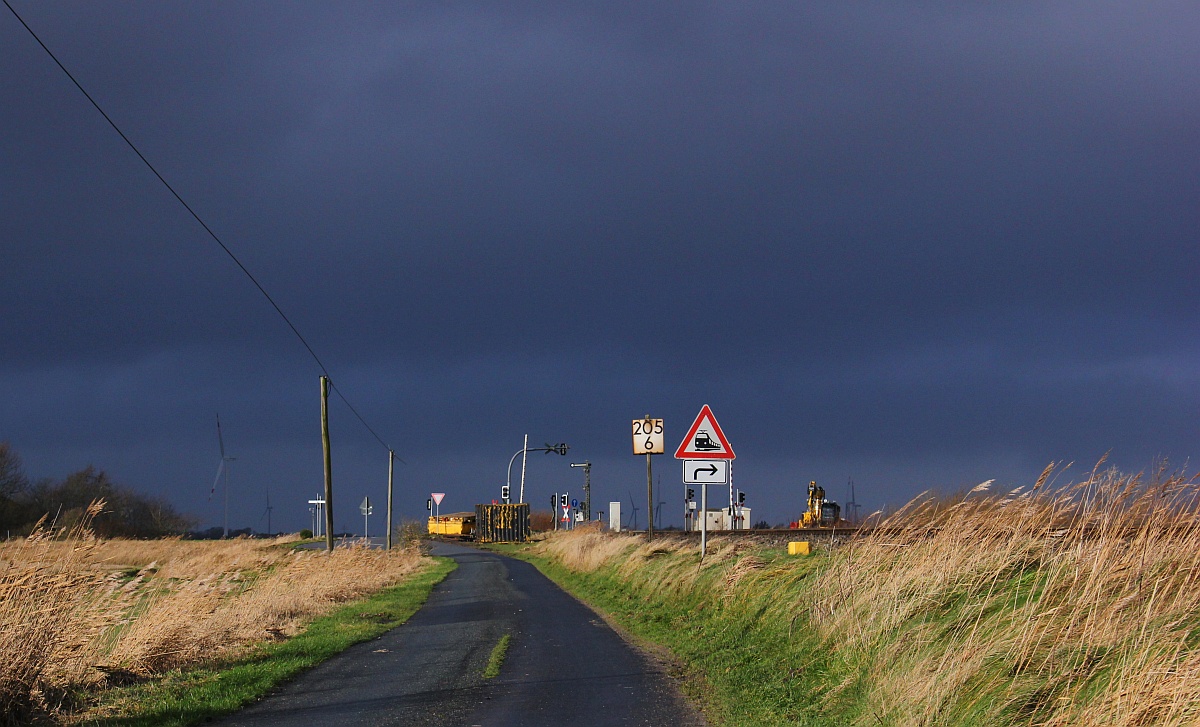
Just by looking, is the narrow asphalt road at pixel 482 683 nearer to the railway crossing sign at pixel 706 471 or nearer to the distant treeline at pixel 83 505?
the railway crossing sign at pixel 706 471

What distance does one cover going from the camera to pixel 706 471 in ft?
57.5

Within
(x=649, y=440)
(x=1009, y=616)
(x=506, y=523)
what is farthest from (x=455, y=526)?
(x=1009, y=616)

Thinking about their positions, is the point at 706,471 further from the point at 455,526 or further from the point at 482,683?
the point at 455,526

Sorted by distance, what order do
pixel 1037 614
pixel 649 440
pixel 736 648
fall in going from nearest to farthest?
pixel 1037 614, pixel 736 648, pixel 649 440

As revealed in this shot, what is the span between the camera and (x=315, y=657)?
13352 millimetres

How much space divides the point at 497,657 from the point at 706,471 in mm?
6062

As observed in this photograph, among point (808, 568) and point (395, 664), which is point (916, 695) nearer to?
point (808, 568)

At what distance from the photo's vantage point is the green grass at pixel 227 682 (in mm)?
9211

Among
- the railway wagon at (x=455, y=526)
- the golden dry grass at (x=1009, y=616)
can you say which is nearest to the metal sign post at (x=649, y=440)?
the golden dry grass at (x=1009, y=616)

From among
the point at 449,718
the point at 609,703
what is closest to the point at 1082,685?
the point at 609,703

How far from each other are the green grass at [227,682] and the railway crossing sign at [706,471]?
6.10 metres

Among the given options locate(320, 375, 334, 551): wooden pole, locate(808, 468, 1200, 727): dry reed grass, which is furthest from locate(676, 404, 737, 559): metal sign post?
locate(320, 375, 334, 551): wooden pole

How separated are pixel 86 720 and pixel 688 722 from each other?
5.62m

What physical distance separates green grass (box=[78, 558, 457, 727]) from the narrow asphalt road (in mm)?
291
